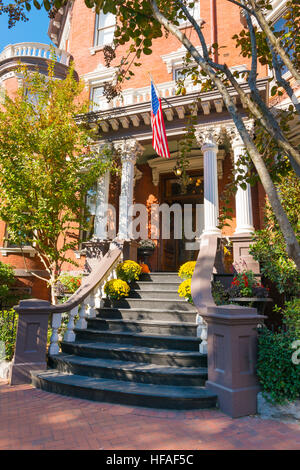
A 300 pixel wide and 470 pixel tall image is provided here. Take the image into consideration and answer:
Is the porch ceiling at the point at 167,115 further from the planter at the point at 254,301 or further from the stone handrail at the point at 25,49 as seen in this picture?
the stone handrail at the point at 25,49

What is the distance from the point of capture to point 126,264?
838 cm

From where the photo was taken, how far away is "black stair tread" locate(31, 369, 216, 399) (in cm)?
415

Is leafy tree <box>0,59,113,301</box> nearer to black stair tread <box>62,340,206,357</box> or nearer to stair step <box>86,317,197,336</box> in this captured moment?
stair step <box>86,317,197,336</box>

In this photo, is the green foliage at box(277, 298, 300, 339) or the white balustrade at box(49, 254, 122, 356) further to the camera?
the white balustrade at box(49, 254, 122, 356)

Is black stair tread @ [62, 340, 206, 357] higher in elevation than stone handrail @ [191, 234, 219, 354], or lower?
lower

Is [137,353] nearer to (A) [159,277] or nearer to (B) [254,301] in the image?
(B) [254,301]

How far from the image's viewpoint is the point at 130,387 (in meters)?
4.46

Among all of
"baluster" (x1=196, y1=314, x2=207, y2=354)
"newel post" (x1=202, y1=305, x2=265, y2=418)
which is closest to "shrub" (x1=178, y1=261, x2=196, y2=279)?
"baluster" (x1=196, y1=314, x2=207, y2=354)

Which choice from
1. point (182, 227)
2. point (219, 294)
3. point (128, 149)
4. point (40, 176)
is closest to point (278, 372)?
point (219, 294)

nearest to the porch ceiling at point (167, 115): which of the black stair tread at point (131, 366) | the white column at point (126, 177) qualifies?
the white column at point (126, 177)

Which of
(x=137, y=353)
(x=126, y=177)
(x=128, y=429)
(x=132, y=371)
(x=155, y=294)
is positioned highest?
(x=126, y=177)

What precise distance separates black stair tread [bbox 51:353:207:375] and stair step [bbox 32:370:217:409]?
8.5 inches

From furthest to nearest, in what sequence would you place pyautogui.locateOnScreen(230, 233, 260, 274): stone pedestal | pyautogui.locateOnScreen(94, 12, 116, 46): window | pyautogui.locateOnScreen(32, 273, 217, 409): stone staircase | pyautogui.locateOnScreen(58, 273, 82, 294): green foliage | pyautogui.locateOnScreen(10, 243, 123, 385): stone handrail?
1. pyautogui.locateOnScreen(94, 12, 116, 46): window
2. pyautogui.locateOnScreen(58, 273, 82, 294): green foliage
3. pyautogui.locateOnScreen(230, 233, 260, 274): stone pedestal
4. pyautogui.locateOnScreen(10, 243, 123, 385): stone handrail
5. pyautogui.locateOnScreen(32, 273, 217, 409): stone staircase

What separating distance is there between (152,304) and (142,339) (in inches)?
56.6
